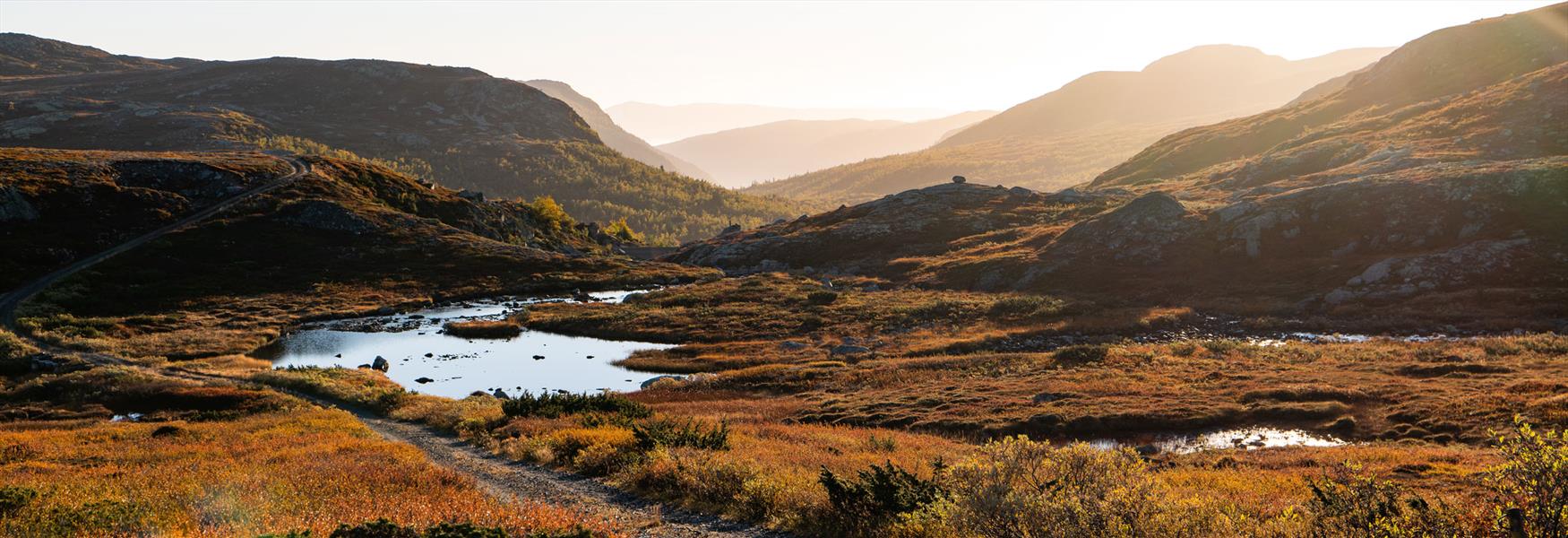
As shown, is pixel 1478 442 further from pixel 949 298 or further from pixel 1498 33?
pixel 1498 33

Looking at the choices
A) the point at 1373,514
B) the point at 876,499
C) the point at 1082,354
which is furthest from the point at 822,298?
the point at 1373,514

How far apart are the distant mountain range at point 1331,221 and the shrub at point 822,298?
17.1 meters

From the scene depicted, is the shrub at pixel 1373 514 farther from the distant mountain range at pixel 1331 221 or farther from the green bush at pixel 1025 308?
the distant mountain range at pixel 1331 221

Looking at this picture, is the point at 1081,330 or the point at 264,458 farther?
the point at 1081,330

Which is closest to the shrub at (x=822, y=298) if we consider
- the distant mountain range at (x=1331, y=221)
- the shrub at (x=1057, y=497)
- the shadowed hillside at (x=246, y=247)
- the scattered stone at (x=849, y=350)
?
the distant mountain range at (x=1331, y=221)

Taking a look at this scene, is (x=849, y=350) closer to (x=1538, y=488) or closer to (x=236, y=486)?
(x=236, y=486)

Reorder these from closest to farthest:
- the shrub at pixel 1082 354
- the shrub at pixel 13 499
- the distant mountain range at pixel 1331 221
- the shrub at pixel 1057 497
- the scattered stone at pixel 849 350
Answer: the shrub at pixel 1057 497
the shrub at pixel 13 499
the shrub at pixel 1082 354
the scattered stone at pixel 849 350
the distant mountain range at pixel 1331 221

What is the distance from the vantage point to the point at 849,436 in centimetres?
3069

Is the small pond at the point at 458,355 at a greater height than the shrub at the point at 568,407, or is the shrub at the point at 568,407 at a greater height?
the shrub at the point at 568,407

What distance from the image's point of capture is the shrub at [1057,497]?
9.64 meters

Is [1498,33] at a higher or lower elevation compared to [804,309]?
higher

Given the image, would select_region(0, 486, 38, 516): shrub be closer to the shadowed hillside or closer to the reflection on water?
the reflection on water

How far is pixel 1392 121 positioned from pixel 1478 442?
14116 cm

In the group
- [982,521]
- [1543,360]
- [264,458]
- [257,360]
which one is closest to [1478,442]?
[1543,360]
